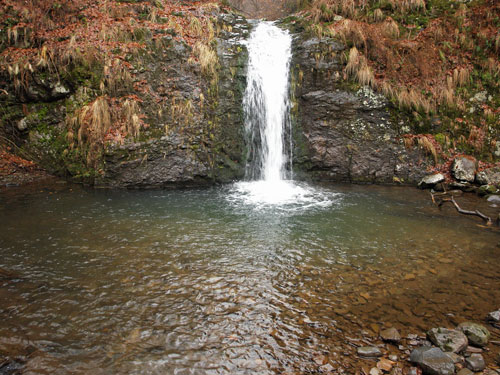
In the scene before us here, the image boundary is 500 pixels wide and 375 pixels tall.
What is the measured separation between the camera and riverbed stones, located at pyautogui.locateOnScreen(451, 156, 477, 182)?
8.12 meters

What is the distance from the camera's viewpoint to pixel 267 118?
32.1 ft

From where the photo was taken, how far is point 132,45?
28.8ft

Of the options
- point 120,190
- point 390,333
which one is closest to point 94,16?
point 120,190

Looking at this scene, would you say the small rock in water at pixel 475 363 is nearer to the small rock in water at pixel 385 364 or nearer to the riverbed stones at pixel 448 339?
the riverbed stones at pixel 448 339

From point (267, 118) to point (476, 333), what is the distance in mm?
8271

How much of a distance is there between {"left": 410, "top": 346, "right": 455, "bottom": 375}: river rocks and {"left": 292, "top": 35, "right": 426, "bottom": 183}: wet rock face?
7.44m

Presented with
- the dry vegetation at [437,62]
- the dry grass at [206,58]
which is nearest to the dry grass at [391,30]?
the dry vegetation at [437,62]

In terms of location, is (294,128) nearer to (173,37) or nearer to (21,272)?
(173,37)

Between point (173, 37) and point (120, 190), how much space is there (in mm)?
5259

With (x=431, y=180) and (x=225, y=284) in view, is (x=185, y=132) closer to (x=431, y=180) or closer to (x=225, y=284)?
(x=225, y=284)

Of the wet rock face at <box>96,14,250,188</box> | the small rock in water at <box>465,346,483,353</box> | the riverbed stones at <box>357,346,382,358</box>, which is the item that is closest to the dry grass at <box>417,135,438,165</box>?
the wet rock face at <box>96,14,250,188</box>

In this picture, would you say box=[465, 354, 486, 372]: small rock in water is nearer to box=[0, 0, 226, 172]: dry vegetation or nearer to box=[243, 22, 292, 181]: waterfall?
box=[243, 22, 292, 181]: waterfall

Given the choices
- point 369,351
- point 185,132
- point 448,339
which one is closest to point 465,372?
point 448,339

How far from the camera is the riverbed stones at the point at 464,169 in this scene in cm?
812
